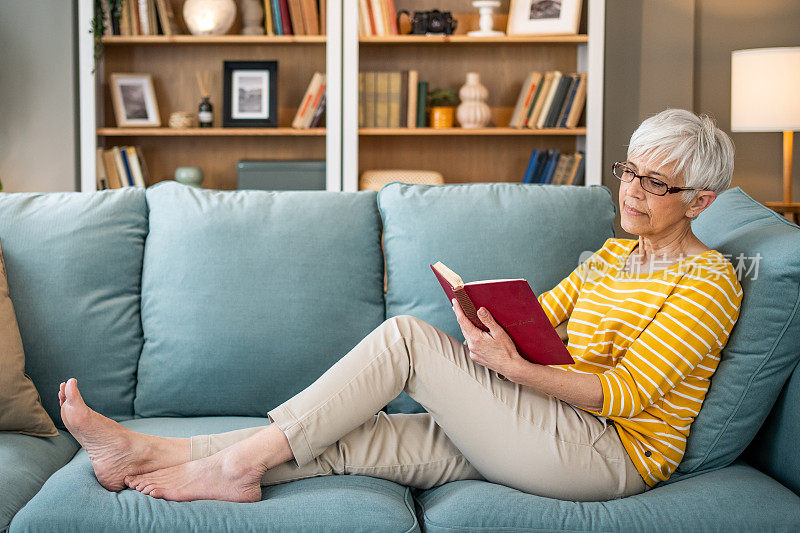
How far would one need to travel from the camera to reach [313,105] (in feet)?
12.5

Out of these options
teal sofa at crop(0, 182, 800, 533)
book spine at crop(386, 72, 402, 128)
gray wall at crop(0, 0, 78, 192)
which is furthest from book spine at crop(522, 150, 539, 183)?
gray wall at crop(0, 0, 78, 192)

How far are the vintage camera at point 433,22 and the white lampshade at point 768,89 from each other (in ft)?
4.32

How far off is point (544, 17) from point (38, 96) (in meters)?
2.45

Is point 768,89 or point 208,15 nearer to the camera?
point 768,89

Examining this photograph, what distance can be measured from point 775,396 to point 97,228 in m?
1.56

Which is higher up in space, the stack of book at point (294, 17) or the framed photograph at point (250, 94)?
the stack of book at point (294, 17)

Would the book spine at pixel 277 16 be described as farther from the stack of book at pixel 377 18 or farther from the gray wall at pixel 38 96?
the gray wall at pixel 38 96

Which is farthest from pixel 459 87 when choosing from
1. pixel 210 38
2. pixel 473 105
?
pixel 210 38

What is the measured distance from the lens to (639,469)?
1464 millimetres

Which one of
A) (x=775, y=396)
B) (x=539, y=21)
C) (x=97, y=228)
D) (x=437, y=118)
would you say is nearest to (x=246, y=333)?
(x=97, y=228)

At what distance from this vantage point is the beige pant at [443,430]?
1.44 metres

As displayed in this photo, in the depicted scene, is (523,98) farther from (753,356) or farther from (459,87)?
(753,356)

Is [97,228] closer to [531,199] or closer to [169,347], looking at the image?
[169,347]

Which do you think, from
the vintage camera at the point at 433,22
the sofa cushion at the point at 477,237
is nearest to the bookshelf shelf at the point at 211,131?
the vintage camera at the point at 433,22
